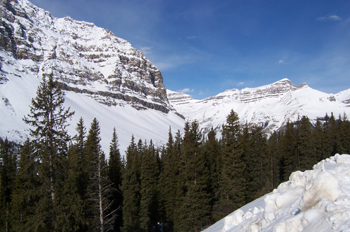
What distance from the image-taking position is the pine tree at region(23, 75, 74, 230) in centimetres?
1288

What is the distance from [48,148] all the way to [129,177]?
19840 millimetres

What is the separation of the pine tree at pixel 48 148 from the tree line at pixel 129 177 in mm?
52

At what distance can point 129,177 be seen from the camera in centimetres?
3189

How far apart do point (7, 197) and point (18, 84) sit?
159 metres

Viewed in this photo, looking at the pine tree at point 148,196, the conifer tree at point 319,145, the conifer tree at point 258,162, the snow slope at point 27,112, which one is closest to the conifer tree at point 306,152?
the conifer tree at point 319,145

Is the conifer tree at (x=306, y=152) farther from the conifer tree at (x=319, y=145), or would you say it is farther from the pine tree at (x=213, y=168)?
the pine tree at (x=213, y=168)

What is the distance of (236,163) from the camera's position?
23734mm

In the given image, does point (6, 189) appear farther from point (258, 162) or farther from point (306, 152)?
point (306, 152)

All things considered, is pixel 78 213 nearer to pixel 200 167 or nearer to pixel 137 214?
pixel 200 167

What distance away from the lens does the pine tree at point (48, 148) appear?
42.2 feet

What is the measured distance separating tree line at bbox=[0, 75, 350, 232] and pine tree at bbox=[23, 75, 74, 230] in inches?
2.0

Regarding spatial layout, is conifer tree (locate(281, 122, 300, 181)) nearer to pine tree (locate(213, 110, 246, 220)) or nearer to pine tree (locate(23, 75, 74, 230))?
pine tree (locate(213, 110, 246, 220))

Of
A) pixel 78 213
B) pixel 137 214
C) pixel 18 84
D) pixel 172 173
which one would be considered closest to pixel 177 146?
pixel 172 173

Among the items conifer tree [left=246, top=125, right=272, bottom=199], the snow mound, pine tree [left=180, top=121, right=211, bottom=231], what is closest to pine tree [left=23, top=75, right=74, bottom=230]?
the snow mound
